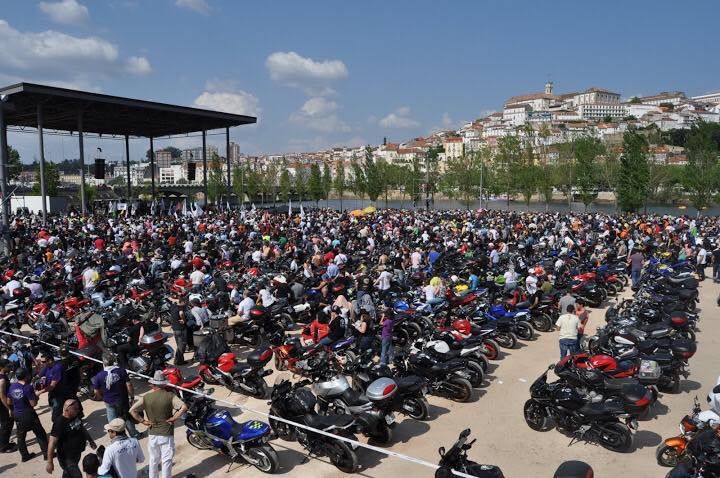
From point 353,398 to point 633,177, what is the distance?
37.4m

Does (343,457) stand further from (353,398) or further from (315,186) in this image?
(315,186)

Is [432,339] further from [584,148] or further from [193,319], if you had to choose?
[584,148]

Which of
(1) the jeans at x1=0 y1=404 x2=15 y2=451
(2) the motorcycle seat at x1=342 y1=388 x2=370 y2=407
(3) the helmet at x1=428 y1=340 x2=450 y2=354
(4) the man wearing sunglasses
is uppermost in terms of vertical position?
(4) the man wearing sunglasses

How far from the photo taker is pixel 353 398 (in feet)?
21.1

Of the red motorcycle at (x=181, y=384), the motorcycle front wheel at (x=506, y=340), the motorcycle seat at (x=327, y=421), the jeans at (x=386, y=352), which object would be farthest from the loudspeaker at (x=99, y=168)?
the motorcycle seat at (x=327, y=421)

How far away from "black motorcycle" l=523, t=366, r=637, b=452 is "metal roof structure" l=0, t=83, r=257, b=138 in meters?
27.7

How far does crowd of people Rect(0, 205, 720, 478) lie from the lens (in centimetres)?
543

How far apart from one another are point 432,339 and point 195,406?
3.90 metres

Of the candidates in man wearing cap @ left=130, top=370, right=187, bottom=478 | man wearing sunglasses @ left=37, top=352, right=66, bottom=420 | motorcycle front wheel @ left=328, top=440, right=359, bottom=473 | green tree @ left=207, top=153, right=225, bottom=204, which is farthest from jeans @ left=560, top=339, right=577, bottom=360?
green tree @ left=207, top=153, right=225, bottom=204

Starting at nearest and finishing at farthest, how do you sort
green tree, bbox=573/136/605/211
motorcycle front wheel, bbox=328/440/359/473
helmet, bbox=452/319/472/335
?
motorcycle front wheel, bbox=328/440/359/473
helmet, bbox=452/319/472/335
green tree, bbox=573/136/605/211

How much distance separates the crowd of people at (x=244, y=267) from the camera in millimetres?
5430

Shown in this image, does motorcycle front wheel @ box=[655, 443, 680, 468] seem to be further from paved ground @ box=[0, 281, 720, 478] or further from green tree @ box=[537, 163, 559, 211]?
green tree @ box=[537, 163, 559, 211]

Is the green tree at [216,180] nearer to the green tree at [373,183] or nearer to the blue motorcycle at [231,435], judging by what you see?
the green tree at [373,183]

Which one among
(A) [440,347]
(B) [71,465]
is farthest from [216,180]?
(B) [71,465]
